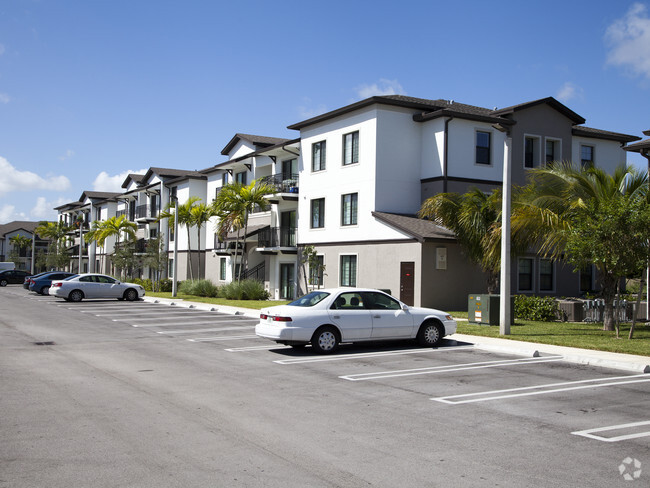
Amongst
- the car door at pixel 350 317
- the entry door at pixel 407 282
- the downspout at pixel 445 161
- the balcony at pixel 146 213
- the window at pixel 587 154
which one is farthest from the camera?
the balcony at pixel 146 213

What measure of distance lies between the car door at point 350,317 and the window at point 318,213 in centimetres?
1788

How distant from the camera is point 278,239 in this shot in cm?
3634

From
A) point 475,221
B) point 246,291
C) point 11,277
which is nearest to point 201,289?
point 246,291

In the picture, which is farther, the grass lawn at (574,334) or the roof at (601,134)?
the roof at (601,134)

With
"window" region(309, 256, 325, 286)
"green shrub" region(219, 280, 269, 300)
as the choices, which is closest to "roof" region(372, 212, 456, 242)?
"window" region(309, 256, 325, 286)

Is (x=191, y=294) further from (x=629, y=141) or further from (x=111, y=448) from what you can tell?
(x=111, y=448)

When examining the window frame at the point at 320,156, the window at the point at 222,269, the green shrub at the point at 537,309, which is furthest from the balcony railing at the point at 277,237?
the green shrub at the point at 537,309

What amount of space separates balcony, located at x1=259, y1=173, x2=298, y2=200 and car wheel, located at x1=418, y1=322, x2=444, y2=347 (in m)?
20.2

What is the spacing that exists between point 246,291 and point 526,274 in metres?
15.1

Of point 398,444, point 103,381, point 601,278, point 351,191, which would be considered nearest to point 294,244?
point 351,191

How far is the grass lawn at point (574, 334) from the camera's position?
1531cm

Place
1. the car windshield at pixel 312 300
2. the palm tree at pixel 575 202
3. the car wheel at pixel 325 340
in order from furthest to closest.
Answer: the palm tree at pixel 575 202 < the car windshield at pixel 312 300 < the car wheel at pixel 325 340

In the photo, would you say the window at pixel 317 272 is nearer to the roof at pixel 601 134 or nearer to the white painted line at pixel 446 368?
the roof at pixel 601 134

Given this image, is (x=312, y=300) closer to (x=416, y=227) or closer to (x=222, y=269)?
(x=416, y=227)
